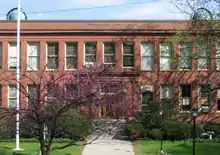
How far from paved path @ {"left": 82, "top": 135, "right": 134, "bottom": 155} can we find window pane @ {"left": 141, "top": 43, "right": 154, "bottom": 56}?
13293mm

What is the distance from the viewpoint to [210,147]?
3241 centimetres

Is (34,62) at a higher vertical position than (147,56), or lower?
lower

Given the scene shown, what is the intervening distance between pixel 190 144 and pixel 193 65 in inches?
505

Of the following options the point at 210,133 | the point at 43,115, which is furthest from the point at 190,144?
the point at 43,115

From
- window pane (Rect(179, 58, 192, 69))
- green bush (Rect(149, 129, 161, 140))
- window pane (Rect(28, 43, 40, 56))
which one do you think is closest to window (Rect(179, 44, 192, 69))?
window pane (Rect(179, 58, 192, 69))

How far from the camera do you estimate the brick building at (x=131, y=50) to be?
45.8 metres

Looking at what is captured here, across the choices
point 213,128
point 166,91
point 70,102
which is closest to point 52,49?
point 166,91

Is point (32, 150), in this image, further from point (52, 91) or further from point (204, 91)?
point (204, 91)

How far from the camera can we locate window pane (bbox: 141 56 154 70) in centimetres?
4650

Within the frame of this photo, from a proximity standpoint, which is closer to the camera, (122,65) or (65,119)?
(65,119)

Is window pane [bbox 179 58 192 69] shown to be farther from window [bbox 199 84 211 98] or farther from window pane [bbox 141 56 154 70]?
window pane [bbox 141 56 154 70]

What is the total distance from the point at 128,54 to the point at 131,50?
1.39 ft

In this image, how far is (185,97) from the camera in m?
46.1

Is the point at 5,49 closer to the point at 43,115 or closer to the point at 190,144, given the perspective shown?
the point at 190,144
